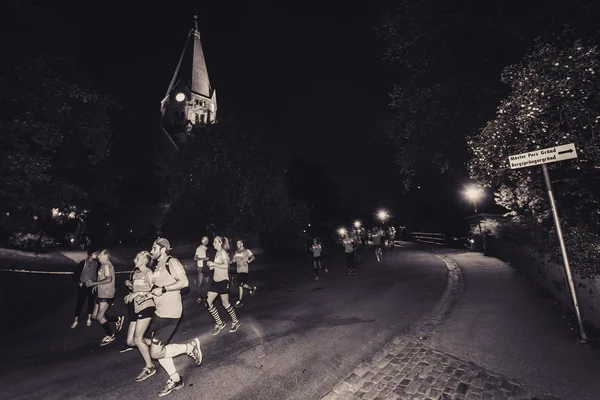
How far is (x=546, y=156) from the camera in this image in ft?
16.6

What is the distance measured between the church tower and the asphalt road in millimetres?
46732

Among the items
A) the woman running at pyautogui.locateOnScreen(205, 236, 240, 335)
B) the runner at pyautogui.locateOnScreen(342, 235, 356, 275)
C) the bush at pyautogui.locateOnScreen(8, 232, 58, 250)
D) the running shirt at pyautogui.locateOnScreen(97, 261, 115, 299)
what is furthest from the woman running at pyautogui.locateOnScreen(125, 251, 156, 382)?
the bush at pyautogui.locateOnScreen(8, 232, 58, 250)

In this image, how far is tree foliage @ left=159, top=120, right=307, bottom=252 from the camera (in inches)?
699

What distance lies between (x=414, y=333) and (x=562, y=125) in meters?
5.63

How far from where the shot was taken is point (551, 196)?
5176mm

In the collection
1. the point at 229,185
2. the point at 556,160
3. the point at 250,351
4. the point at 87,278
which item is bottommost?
the point at 250,351

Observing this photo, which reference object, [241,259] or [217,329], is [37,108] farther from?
[217,329]

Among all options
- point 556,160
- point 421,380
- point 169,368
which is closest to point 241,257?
point 169,368

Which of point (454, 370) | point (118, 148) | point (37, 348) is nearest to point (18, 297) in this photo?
point (37, 348)

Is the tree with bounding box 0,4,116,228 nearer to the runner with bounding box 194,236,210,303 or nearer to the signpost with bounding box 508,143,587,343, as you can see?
the runner with bounding box 194,236,210,303

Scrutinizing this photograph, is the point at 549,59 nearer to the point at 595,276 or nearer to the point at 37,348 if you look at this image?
the point at 595,276

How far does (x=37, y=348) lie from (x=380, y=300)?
26.6ft

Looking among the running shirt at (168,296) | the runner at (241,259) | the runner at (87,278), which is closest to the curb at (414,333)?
the running shirt at (168,296)

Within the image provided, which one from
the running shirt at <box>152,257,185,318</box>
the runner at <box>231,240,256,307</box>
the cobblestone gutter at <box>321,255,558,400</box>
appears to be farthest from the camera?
the runner at <box>231,240,256,307</box>
